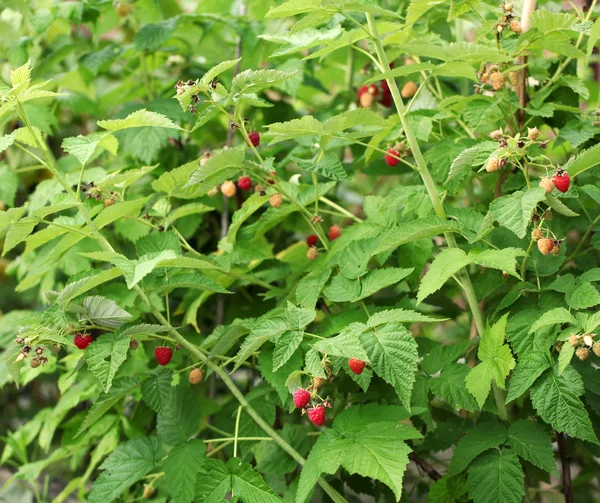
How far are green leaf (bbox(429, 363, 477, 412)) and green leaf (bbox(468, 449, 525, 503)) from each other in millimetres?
88

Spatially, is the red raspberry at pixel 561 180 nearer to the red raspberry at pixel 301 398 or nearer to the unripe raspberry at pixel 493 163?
the unripe raspberry at pixel 493 163

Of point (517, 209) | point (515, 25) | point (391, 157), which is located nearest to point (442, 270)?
point (517, 209)

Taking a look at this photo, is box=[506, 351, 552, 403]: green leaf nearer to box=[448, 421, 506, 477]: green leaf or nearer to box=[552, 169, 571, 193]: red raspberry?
box=[448, 421, 506, 477]: green leaf

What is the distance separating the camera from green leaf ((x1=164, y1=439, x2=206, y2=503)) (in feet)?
3.87

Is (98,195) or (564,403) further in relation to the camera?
(98,195)

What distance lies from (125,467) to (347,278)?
0.53 metres

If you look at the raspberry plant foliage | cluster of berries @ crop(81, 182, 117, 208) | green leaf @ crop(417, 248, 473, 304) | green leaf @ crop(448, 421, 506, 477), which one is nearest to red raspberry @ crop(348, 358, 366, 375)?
the raspberry plant foliage

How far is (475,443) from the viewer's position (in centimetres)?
114

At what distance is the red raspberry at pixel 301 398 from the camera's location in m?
1.06

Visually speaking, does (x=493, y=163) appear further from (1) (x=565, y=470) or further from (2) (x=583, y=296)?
(1) (x=565, y=470)

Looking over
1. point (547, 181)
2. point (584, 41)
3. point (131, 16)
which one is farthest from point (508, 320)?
point (131, 16)

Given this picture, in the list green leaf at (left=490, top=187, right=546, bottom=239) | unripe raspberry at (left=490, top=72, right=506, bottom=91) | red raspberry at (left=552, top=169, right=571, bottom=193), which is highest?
unripe raspberry at (left=490, top=72, right=506, bottom=91)

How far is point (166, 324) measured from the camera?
3.94 ft

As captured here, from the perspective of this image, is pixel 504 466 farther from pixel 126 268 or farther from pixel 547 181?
pixel 126 268
